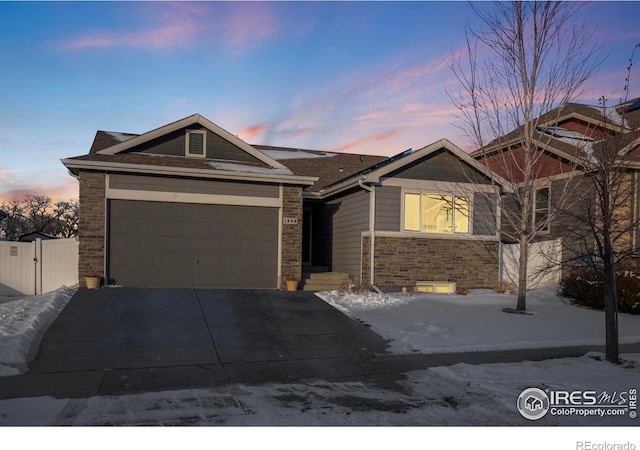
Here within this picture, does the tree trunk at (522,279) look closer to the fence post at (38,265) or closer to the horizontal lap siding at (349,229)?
the horizontal lap siding at (349,229)

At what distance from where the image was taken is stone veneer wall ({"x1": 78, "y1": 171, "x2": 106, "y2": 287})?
43.6 feet

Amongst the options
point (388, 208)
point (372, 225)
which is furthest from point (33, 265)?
point (388, 208)

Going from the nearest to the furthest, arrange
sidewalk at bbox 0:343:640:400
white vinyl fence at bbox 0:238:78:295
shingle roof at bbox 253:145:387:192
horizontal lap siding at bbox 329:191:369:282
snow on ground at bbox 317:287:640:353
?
sidewalk at bbox 0:343:640:400 → snow on ground at bbox 317:287:640:353 → white vinyl fence at bbox 0:238:78:295 → horizontal lap siding at bbox 329:191:369:282 → shingle roof at bbox 253:145:387:192

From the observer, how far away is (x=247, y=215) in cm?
1500

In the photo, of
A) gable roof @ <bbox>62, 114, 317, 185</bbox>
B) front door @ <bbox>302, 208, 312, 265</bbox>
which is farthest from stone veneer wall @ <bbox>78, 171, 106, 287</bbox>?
front door @ <bbox>302, 208, 312, 265</bbox>

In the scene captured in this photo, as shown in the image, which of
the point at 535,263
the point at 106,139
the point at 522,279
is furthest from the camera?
the point at 535,263

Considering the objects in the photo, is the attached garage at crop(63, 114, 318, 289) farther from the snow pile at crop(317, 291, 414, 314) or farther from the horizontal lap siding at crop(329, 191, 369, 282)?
the horizontal lap siding at crop(329, 191, 369, 282)

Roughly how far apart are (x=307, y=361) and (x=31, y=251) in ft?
34.9

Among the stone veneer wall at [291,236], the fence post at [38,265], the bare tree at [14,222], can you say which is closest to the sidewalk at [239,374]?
the stone veneer wall at [291,236]

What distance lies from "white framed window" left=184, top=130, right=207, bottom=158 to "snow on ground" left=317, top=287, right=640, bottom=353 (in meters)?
5.51

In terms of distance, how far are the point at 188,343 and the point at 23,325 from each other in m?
3.05

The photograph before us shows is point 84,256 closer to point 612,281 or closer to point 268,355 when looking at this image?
point 268,355

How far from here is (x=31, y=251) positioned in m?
15.1

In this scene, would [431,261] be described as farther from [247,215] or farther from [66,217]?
[66,217]
